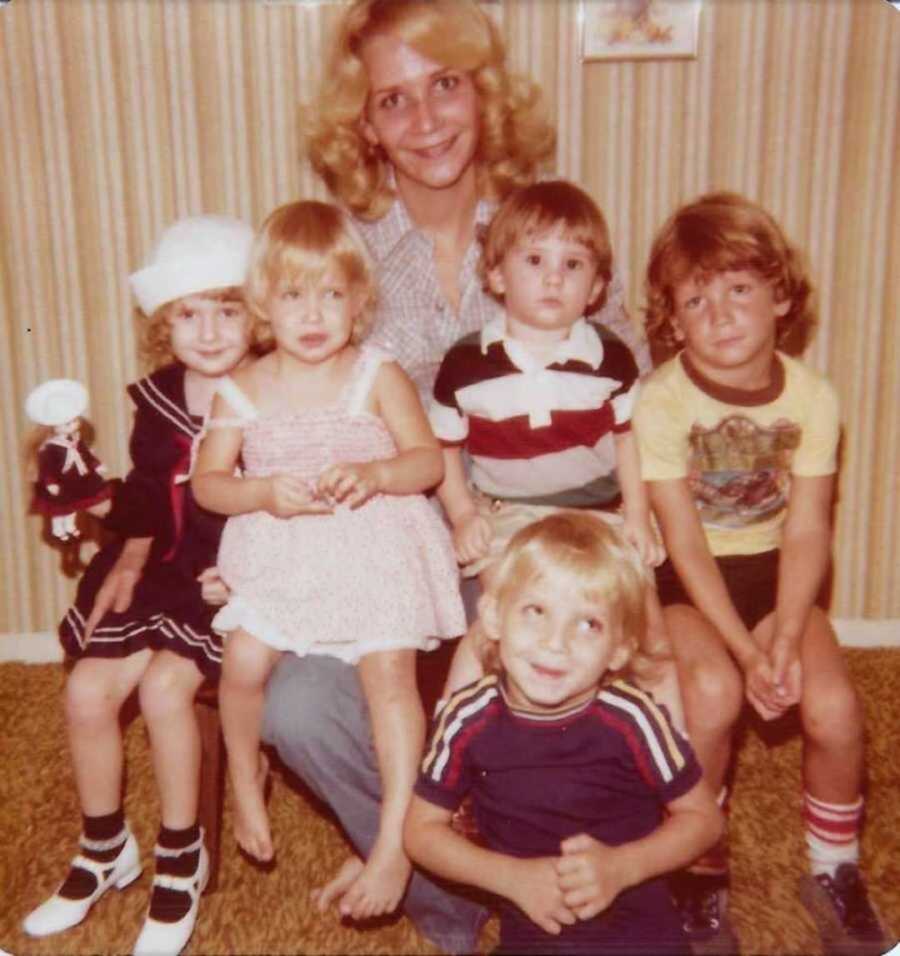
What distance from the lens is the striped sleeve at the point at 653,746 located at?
1388mm

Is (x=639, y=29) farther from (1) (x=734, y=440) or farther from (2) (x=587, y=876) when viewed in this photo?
(2) (x=587, y=876)

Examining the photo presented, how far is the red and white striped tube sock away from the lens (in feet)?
5.50

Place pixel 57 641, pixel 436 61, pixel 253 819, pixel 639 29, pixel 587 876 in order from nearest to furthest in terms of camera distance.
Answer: pixel 587 876 → pixel 253 819 → pixel 436 61 → pixel 639 29 → pixel 57 641

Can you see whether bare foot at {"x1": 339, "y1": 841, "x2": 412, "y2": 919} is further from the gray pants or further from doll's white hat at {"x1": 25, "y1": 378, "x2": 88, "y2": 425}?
doll's white hat at {"x1": 25, "y1": 378, "x2": 88, "y2": 425}

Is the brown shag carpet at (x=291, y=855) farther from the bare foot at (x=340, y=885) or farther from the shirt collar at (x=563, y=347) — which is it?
the shirt collar at (x=563, y=347)

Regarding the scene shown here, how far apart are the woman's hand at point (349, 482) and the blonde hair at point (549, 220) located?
0.42 metres

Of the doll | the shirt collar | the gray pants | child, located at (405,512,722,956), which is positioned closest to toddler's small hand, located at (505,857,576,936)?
child, located at (405,512,722,956)

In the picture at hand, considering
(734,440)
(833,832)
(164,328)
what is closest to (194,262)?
(164,328)

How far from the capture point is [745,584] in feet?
5.81

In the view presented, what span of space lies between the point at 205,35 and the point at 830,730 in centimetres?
166

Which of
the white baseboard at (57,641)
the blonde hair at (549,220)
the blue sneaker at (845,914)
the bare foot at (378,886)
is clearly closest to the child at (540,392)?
the blonde hair at (549,220)

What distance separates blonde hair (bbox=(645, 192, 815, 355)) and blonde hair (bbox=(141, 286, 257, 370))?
26.0 inches

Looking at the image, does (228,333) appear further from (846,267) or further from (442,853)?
(846,267)

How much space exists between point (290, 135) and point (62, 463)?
0.83m
